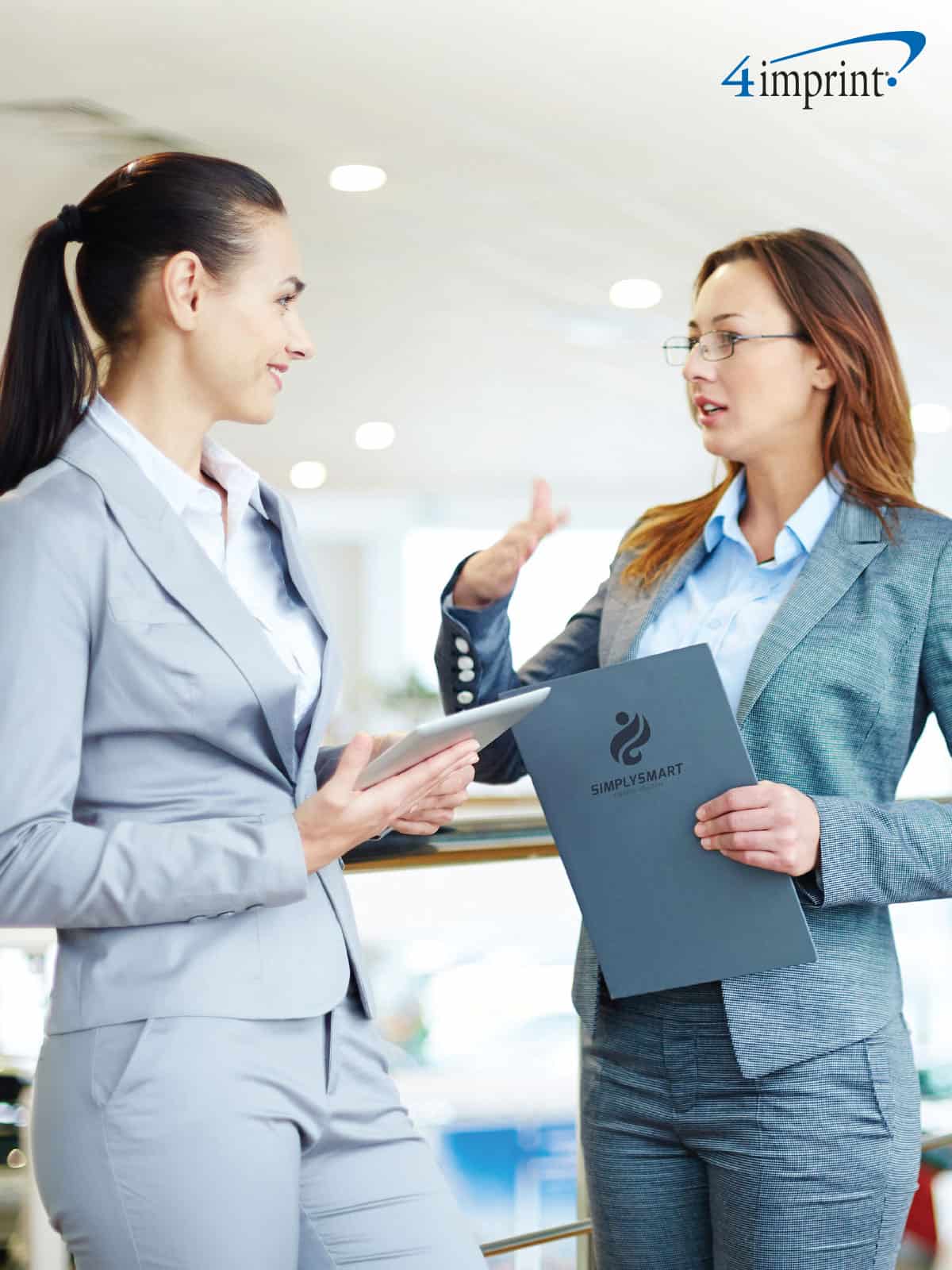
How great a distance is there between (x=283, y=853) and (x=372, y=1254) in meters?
0.36

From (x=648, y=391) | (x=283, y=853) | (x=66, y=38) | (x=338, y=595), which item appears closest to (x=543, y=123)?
(x=66, y=38)

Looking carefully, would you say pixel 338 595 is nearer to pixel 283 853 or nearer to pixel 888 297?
pixel 888 297

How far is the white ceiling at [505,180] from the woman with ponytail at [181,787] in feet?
10.3

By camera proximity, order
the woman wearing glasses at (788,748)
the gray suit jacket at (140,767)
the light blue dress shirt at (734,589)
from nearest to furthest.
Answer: the gray suit jacket at (140,767), the woman wearing glasses at (788,748), the light blue dress shirt at (734,589)

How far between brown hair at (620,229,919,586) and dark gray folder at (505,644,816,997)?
34 centimetres

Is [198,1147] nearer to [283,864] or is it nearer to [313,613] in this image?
[283,864]

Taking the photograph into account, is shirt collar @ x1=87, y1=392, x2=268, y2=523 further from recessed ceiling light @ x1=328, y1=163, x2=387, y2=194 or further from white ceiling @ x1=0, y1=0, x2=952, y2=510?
recessed ceiling light @ x1=328, y1=163, x2=387, y2=194

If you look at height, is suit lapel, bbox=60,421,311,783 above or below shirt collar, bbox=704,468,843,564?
below

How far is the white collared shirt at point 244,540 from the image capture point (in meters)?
1.16

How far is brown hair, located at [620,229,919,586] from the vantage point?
1.46 metres

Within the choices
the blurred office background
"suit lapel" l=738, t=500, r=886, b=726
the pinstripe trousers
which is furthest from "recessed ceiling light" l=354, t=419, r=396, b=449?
the pinstripe trousers

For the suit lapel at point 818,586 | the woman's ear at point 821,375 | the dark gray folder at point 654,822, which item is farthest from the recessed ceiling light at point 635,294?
the dark gray folder at point 654,822

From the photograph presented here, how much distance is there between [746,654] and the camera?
139 cm

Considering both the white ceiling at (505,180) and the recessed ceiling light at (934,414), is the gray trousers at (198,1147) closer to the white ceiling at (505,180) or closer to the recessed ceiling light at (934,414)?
the white ceiling at (505,180)
